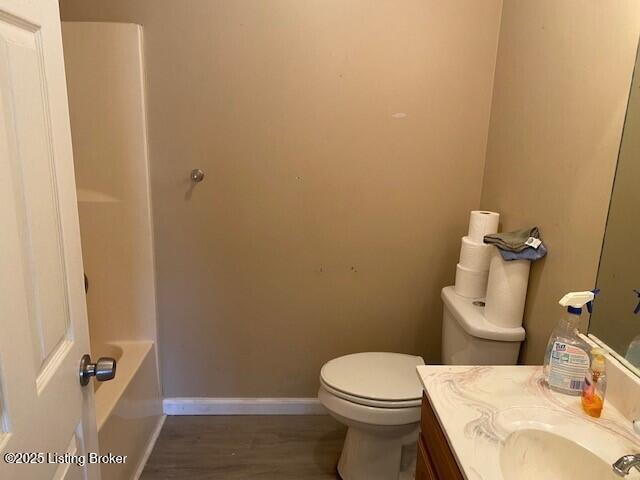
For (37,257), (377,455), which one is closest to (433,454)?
(377,455)

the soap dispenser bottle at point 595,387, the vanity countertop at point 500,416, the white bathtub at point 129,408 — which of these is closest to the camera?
the vanity countertop at point 500,416

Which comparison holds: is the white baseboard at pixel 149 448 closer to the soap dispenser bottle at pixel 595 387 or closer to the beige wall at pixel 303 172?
the beige wall at pixel 303 172

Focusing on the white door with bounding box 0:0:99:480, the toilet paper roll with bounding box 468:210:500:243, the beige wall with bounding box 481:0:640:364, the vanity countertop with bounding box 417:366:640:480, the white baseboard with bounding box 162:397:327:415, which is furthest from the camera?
the white baseboard with bounding box 162:397:327:415

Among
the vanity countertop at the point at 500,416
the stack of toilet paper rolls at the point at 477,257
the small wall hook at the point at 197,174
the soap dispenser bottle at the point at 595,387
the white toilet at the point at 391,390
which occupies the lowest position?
the white toilet at the point at 391,390

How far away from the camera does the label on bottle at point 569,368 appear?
1062 mm

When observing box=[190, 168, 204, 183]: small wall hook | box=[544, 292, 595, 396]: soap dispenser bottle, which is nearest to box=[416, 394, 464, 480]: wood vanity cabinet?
box=[544, 292, 595, 396]: soap dispenser bottle

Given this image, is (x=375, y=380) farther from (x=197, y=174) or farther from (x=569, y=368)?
(x=197, y=174)

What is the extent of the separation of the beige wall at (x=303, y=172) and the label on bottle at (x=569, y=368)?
1.01 metres

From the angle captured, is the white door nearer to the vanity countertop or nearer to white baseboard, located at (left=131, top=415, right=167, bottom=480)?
the vanity countertop

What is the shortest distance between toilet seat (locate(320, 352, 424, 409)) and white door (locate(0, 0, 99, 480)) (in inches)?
36.0

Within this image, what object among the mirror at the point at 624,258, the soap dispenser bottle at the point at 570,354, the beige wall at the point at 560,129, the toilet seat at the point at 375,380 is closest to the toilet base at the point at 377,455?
the toilet seat at the point at 375,380

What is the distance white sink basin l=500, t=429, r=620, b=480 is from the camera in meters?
0.88

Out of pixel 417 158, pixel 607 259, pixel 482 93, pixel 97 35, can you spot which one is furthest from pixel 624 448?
pixel 97 35

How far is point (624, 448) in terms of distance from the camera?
2.93 feet
